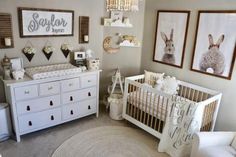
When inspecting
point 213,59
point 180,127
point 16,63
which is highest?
point 213,59

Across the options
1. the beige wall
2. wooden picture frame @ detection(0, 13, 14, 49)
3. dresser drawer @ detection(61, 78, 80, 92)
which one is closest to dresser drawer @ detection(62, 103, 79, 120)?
dresser drawer @ detection(61, 78, 80, 92)

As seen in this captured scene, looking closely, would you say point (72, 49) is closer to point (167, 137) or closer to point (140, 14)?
point (140, 14)

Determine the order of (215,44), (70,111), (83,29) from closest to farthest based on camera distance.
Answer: (215,44) < (70,111) < (83,29)

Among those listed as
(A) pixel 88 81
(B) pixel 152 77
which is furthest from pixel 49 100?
(B) pixel 152 77

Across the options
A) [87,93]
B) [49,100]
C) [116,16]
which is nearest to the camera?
[49,100]

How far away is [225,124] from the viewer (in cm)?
293

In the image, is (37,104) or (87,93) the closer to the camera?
(37,104)

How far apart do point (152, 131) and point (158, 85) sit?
29.8 inches

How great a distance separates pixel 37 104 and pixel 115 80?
1.36m

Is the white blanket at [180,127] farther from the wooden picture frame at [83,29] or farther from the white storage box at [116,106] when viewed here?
the wooden picture frame at [83,29]

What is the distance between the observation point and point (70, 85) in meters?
3.15

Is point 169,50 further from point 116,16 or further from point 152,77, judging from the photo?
point 116,16

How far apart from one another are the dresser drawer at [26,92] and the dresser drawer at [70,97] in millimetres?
430

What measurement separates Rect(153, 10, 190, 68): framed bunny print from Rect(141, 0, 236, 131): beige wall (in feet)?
0.26
